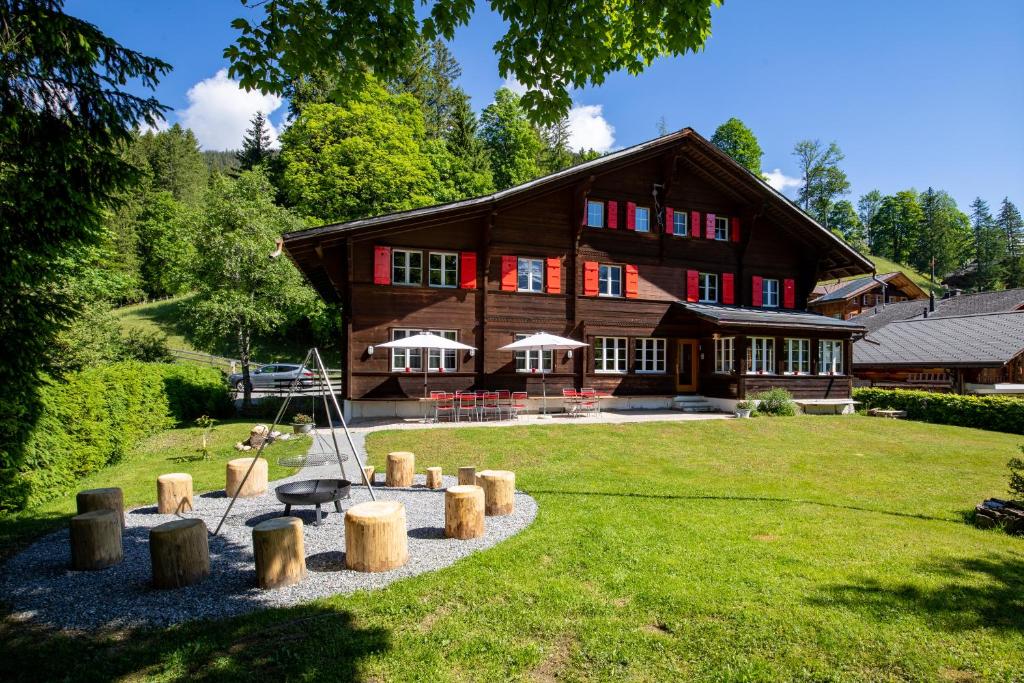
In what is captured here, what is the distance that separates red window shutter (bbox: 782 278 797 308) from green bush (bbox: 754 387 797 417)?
5.96 m

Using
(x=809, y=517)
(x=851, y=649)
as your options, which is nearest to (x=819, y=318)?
(x=809, y=517)

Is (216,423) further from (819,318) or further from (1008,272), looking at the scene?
(1008,272)

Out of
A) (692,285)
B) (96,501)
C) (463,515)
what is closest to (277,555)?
(463,515)

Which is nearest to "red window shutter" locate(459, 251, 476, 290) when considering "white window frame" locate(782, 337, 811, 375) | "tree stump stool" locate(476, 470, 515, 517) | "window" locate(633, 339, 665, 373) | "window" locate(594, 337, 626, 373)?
"window" locate(594, 337, 626, 373)

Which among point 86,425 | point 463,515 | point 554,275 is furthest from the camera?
point 554,275

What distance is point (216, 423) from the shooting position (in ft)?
55.8

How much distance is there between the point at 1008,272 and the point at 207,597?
305 feet

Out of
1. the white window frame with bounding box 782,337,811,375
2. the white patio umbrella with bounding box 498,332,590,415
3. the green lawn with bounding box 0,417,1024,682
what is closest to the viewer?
the green lawn with bounding box 0,417,1024,682

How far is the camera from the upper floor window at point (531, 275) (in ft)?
63.9

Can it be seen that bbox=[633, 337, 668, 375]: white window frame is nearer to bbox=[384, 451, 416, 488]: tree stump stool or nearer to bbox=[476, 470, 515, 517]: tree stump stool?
bbox=[384, 451, 416, 488]: tree stump stool

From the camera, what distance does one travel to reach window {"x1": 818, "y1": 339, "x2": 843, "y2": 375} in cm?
2142

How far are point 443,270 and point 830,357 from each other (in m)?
16.1

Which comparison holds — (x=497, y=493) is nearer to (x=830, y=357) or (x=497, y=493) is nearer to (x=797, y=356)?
(x=797, y=356)

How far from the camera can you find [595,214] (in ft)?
66.8
